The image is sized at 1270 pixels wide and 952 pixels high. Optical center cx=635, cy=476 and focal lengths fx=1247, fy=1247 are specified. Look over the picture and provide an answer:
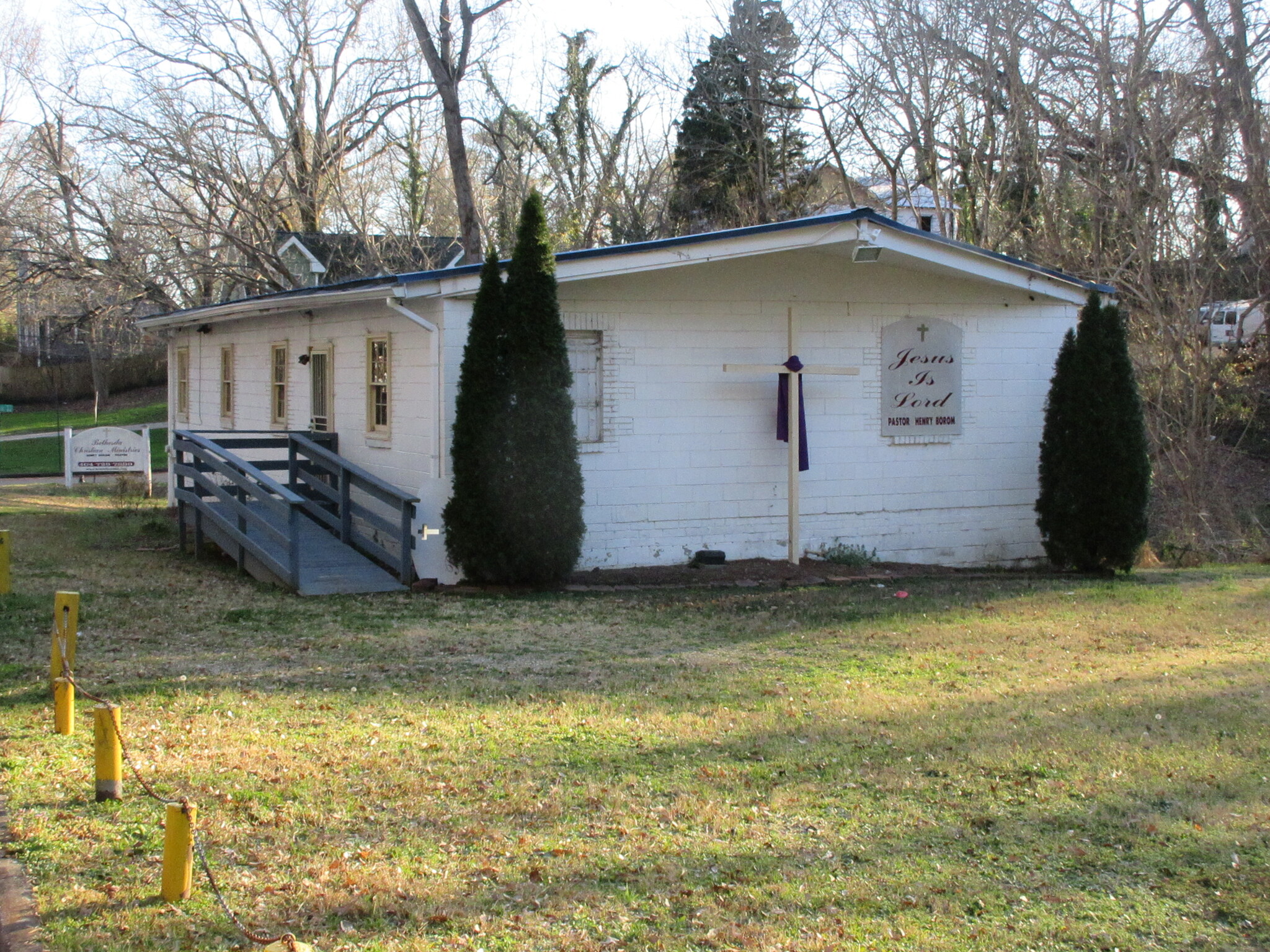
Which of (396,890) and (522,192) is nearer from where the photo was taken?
(396,890)

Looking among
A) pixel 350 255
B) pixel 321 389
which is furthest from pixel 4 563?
pixel 350 255

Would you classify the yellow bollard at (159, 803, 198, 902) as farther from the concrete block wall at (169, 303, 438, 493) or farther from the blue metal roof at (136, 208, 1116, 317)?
the concrete block wall at (169, 303, 438, 493)

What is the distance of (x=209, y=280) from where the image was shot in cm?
2723

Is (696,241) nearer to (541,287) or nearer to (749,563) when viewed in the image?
(541,287)

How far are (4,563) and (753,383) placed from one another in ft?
25.3

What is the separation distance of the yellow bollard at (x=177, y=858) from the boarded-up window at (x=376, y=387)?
9634 mm

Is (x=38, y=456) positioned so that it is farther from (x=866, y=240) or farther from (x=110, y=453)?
(x=866, y=240)

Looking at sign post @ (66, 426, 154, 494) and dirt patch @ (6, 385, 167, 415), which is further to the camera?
dirt patch @ (6, 385, 167, 415)

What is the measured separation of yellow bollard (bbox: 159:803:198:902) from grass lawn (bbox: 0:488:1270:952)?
76mm

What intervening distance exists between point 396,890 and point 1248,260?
77.1 feet

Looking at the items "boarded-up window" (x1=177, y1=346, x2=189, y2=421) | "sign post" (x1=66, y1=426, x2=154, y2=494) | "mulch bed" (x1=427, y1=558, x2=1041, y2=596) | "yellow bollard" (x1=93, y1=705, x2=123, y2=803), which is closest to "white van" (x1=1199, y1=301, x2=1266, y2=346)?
"mulch bed" (x1=427, y1=558, x2=1041, y2=596)

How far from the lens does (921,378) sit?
14.7 meters

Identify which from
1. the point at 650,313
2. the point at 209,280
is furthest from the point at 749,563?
Result: the point at 209,280

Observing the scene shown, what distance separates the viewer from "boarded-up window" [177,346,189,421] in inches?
826
